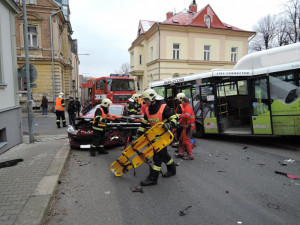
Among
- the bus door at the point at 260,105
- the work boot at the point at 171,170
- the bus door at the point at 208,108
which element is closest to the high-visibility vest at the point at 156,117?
the work boot at the point at 171,170

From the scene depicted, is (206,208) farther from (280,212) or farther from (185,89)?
(185,89)

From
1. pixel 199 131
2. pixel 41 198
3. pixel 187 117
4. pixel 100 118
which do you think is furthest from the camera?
pixel 199 131

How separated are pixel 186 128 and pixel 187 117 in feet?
1.08

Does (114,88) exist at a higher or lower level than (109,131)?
higher

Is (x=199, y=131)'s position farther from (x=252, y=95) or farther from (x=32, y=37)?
(x=32, y=37)

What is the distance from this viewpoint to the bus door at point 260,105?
7.52m

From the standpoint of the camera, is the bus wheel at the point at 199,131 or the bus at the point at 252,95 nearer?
the bus at the point at 252,95

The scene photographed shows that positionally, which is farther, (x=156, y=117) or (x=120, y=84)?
(x=120, y=84)

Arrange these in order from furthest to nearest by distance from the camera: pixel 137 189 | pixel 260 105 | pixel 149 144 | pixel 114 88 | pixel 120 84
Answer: pixel 120 84
pixel 114 88
pixel 260 105
pixel 149 144
pixel 137 189

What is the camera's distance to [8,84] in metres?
7.43

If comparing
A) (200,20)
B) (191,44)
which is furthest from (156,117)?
(200,20)

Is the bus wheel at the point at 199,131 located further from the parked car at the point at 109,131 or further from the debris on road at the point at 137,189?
the debris on road at the point at 137,189

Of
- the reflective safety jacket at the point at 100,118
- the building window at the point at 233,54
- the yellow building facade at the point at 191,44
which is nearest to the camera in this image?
the reflective safety jacket at the point at 100,118

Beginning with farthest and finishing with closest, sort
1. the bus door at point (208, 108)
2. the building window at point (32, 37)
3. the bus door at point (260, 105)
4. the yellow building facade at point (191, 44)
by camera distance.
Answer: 1. the yellow building facade at point (191, 44)
2. the building window at point (32, 37)
3. the bus door at point (208, 108)
4. the bus door at point (260, 105)
